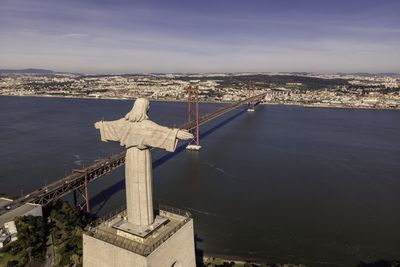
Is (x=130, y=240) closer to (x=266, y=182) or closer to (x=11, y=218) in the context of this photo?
(x=11, y=218)

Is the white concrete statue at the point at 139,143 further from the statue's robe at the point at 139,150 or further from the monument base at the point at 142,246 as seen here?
the monument base at the point at 142,246

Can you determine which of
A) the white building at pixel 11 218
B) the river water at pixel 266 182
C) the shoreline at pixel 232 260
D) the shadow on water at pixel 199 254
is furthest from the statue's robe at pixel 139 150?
the river water at pixel 266 182

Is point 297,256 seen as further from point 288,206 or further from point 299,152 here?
point 299,152

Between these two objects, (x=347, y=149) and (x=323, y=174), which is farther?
(x=347, y=149)

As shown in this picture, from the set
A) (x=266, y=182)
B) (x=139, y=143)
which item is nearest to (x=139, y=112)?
(x=139, y=143)

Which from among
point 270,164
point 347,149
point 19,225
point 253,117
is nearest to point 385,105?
point 253,117

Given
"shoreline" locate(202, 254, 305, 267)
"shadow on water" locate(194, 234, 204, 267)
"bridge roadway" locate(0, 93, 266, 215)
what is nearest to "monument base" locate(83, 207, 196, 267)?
"shadow on water" locate(194, 234, 204, 267)

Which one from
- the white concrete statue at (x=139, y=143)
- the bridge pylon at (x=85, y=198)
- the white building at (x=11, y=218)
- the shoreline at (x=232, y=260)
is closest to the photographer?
the white concrete statue at (x=139, y=143)
